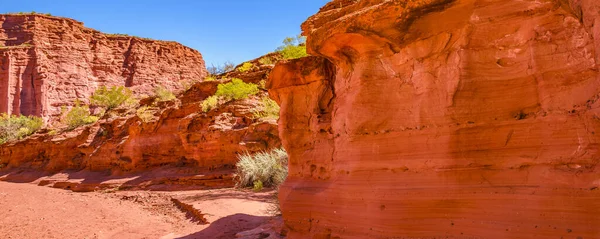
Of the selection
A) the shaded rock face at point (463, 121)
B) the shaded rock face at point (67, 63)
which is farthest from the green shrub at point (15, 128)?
the shaded rock face at point (463, 121)

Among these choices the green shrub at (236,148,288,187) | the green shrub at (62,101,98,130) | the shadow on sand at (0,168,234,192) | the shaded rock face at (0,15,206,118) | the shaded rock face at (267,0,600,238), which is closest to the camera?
the shaded rock face at (267,0,600,238)

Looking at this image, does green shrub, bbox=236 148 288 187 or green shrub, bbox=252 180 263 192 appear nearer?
green shrub, bbox=252 180 263 192

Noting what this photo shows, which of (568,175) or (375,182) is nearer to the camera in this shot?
(568,175)

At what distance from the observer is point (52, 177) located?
75.5 ft

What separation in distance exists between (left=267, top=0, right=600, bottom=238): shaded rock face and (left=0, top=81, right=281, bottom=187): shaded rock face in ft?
33.1

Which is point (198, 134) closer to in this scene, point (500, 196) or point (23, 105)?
point (500, 196)

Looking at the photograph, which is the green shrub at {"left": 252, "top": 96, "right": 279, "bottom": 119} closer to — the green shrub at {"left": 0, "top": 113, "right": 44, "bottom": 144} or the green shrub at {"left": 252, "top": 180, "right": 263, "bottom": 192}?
the green shrub at {"left": 252, "top": 180, "right": 263, "bottom": 192}

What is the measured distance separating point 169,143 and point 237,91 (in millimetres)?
3964

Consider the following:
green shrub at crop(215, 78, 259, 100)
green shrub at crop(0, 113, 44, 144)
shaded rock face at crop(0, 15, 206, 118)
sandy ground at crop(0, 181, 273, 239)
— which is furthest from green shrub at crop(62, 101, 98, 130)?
shaded rock face at crop(0, 15, 206, 118)

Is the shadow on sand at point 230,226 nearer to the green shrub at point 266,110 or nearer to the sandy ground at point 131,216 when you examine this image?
the sandy ground at point 131,216

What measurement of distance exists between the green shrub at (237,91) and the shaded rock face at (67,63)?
1414 inches

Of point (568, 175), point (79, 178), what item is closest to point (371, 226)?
point (568, 175)

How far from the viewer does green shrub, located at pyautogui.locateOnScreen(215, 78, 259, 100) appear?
61.7 ft

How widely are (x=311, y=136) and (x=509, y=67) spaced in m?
2.84
